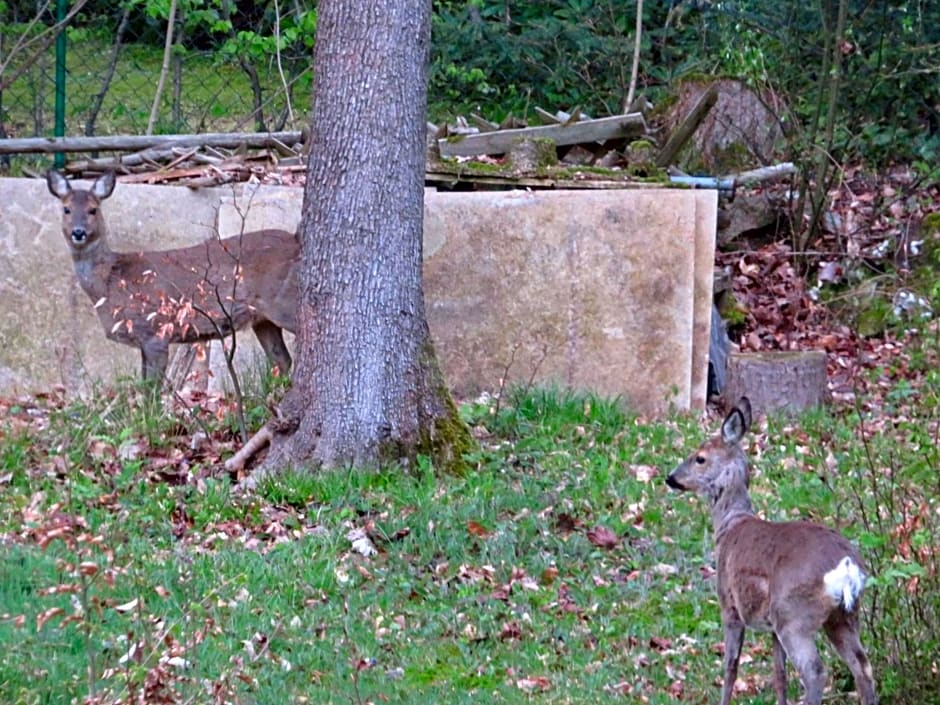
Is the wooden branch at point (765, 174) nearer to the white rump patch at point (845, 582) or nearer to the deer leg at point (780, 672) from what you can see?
the deer leg at point (780, 672)

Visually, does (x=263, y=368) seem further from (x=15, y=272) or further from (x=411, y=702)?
(x=411, y=702)

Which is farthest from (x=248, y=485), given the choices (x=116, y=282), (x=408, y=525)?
(x=116, y=282)

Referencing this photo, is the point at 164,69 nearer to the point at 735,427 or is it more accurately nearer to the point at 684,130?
the point at 684,130

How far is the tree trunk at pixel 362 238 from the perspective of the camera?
27.3ft

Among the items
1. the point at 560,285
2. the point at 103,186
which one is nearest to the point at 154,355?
the point at 103,186

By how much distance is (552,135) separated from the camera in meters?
12.8

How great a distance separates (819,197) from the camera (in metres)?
13.2

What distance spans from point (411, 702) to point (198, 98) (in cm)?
1105

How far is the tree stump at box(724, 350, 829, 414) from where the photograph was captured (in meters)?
10.4

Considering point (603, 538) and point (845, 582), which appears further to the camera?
point (603, 538)

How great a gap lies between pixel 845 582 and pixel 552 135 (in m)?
8.03

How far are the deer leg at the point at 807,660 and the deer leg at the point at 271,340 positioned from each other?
629 cm

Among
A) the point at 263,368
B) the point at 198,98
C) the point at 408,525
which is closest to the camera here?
the point at 408,525

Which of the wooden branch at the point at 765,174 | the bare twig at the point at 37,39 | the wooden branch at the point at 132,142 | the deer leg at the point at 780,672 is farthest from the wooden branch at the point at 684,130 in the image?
the deer leg at the point at 780,672
